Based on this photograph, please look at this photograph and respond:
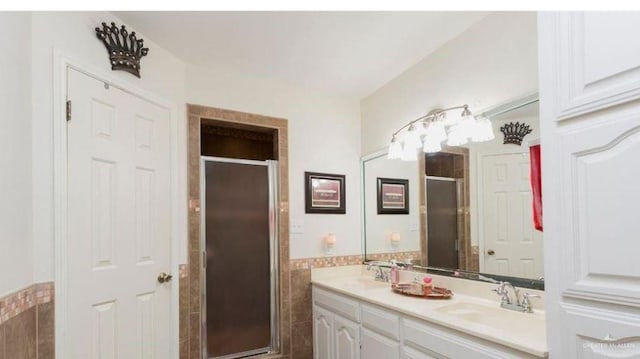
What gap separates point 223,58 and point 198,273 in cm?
155

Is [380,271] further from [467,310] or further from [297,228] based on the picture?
[467,310]

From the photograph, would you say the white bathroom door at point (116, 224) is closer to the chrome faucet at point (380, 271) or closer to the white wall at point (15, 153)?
the white wall at point (15, 153)

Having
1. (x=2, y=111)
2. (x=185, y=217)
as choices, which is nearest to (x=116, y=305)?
(x=185, y=217)

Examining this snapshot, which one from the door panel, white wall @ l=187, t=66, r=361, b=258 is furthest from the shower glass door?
the door panel

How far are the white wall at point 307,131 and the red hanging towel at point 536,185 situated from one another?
1.65 metres

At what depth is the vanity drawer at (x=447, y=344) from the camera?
1558 mm

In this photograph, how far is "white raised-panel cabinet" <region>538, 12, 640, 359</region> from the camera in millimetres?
1138

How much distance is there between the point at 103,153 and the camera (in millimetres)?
2053

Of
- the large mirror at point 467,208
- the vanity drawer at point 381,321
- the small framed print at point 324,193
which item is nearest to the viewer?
the large mirror at point 467,208

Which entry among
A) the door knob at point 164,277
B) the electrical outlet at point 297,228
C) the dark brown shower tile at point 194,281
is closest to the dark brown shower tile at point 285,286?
the electrical outlet at point 297,228

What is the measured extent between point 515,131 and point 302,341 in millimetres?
2261

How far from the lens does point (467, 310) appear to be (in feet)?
6.76

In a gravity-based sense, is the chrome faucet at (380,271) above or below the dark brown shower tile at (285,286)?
above

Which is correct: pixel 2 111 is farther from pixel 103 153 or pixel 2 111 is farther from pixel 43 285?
pixel 43 285
